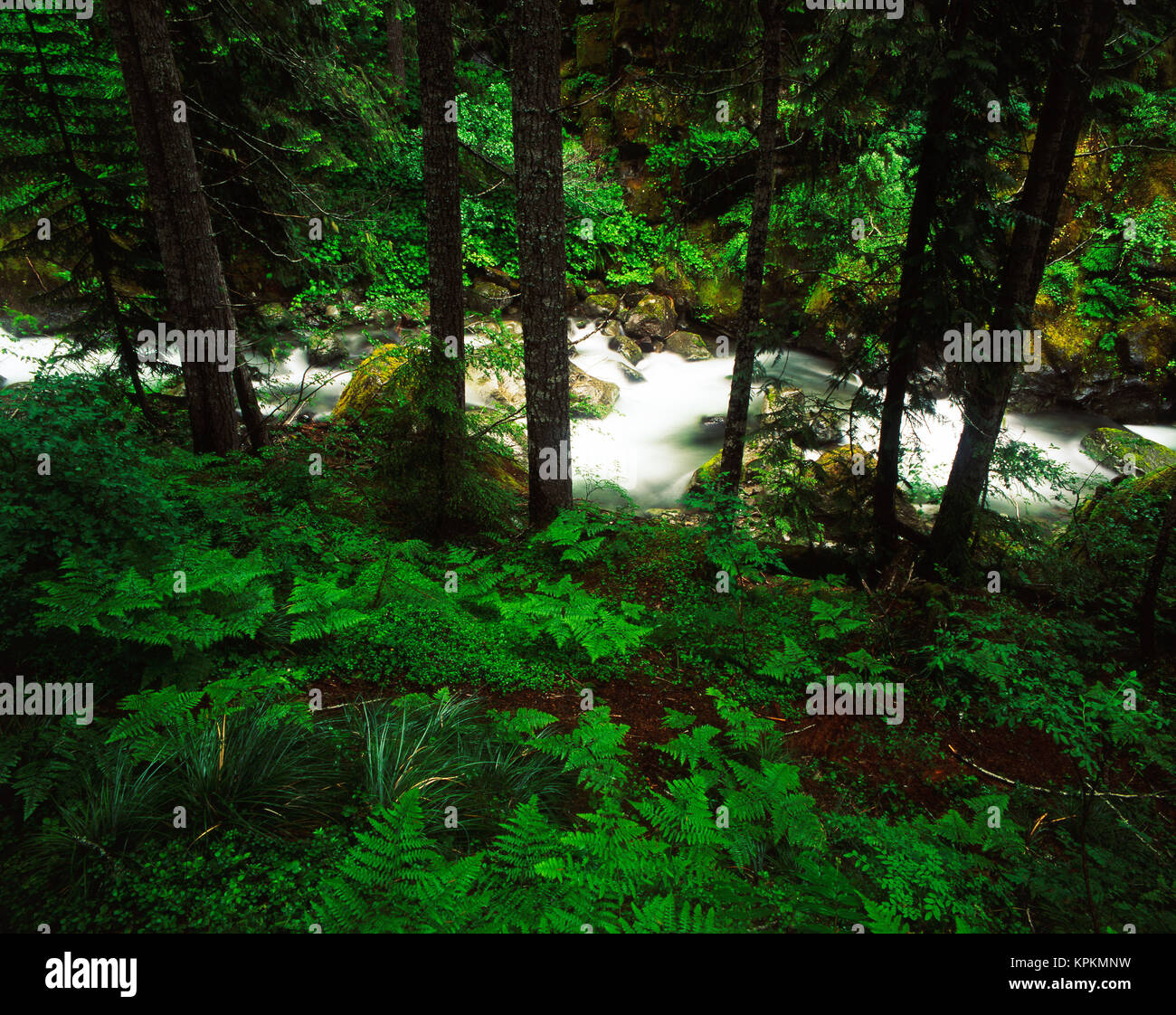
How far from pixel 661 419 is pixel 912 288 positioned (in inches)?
371

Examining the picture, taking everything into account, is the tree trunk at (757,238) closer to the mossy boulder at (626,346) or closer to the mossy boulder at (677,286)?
the mossy boulder at (626,346)

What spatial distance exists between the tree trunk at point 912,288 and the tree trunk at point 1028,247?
65 centimetres

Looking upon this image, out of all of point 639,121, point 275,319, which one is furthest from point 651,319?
point 275,319

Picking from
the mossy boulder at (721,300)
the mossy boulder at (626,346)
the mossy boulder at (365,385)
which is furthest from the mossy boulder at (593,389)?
the mossy boulder at (721,300)

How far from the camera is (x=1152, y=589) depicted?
582cm

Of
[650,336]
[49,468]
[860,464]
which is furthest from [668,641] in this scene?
[650,336]

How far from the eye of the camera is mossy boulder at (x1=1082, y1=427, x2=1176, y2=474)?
436 inches

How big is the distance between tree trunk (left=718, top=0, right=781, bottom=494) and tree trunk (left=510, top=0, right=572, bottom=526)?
220cm

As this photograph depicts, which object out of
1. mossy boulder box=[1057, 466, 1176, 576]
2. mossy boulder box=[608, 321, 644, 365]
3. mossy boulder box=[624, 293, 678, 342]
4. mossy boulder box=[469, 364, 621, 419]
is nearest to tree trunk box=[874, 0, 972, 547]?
mossy boulder box=[1057, 466, 1176, 576]

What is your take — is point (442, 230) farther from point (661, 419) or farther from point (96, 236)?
point (661, 419)

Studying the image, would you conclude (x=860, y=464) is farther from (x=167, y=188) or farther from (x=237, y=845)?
(x=167, y=188)

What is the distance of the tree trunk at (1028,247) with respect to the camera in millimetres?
6082

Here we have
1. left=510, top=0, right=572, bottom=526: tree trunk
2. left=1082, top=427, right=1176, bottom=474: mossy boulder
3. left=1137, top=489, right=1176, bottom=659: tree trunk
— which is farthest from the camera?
left=1082, top=427, right=1176, bottom=474: mossy boulder

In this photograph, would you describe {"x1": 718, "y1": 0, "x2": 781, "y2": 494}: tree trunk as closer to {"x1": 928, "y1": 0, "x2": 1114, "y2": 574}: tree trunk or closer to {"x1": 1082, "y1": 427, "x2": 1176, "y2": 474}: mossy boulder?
{"x1": 928, "y1": 0, "x2": 1114, "y2": 574}: tree trunk
